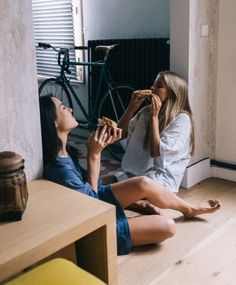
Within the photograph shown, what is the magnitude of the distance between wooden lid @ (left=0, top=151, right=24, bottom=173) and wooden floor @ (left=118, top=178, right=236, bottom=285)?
2.66 ft

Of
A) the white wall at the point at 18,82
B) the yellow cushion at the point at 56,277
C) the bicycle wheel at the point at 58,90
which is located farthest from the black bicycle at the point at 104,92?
the yellow cushion at the point at 56,277

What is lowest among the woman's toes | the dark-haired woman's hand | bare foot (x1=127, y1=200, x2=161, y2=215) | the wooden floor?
the wooden floor

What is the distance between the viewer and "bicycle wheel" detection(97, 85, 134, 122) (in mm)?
3541

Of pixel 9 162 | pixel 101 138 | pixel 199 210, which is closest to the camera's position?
pixel 9 162

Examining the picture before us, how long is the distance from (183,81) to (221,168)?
0.81 metres

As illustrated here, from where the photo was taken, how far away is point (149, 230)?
195 cm

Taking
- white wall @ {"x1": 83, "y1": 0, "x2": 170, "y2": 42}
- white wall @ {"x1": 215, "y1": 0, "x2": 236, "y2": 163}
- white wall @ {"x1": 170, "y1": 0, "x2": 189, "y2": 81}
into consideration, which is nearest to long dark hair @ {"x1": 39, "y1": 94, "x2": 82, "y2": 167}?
white wall @ {"x1": 170, "y1": 0, "x2": 189, "y2": 81}

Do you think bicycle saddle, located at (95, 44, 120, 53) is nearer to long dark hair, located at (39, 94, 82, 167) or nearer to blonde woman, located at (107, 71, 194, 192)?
blonde woman, located at (107, 71, 194, 192)

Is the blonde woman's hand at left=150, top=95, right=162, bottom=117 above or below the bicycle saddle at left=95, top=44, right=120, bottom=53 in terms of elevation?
below

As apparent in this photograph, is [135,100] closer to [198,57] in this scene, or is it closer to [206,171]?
[198,57]

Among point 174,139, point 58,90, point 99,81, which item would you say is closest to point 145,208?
point 174,139

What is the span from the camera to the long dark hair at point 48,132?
170cm

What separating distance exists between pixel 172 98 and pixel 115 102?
1206 mm

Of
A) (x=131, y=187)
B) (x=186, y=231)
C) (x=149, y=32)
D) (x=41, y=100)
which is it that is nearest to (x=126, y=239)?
(x=131, y=187)
